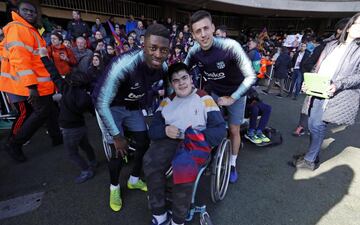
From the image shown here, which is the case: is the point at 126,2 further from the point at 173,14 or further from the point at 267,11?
the point at 267,11

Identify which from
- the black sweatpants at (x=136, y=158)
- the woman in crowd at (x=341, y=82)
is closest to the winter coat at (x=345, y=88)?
the woman in crowd at (x=341, y=82)

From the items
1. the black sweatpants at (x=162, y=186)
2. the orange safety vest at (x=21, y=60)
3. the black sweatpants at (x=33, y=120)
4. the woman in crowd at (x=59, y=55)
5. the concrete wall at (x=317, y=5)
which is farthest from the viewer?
the concrete wall at (x=317, y=5)

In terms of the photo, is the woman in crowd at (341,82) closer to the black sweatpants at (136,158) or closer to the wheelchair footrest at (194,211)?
the wheelchair footrest at (194,211)

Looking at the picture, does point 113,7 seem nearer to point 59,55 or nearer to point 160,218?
point 59,55

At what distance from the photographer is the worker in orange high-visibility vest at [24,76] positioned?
7.32 feet

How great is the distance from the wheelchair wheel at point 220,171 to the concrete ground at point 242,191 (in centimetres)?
12

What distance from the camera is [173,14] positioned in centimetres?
1084

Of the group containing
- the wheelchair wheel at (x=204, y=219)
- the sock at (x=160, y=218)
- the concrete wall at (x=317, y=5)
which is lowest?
the wheelchair wheel at (x=204, y=219)

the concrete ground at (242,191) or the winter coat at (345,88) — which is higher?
the winter coat at (345,88)

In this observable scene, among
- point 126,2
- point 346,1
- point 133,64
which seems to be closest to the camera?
point 133,64

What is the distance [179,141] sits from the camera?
5.78ft

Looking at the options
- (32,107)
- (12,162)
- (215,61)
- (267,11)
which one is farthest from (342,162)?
(267,11)

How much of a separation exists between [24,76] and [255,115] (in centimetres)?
301

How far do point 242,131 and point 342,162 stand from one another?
4.33 feet
